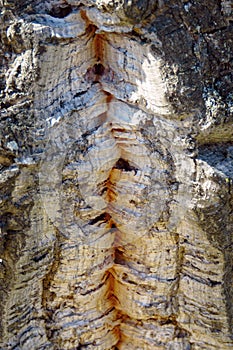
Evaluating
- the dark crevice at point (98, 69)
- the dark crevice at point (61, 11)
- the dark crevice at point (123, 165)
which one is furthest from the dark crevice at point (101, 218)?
the dark crevice at point (61, 11)

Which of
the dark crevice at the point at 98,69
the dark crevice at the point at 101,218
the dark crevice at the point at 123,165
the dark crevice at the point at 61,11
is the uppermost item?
the dark crevice at the point at 61,11

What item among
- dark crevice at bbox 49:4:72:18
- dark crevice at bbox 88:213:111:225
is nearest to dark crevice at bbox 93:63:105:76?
dark crevice at bbox 49:4:72:18

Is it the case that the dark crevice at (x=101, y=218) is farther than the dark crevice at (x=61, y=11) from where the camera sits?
Yes

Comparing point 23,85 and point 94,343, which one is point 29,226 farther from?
point 94,343

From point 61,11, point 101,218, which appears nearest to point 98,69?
point 61,11

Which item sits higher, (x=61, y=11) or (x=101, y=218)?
(x=61, y=11)

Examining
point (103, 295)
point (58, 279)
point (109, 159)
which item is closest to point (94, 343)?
point (103, 295)

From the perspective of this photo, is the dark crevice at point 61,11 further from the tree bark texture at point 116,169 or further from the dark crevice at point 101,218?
the dark crevice at point 101,218

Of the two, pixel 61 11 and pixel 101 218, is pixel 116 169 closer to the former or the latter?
pixel 101 218

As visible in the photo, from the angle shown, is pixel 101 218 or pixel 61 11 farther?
pixel 101 218

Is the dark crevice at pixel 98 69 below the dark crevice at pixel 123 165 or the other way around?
the other way around
